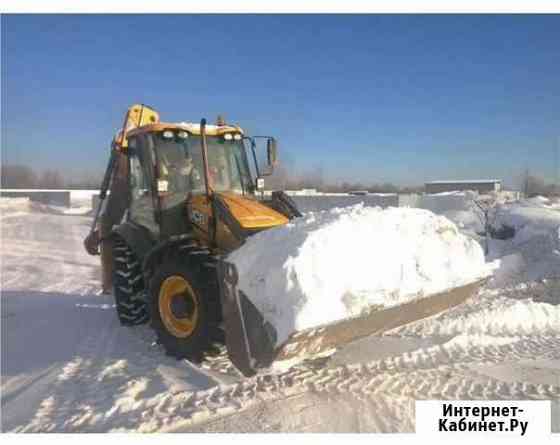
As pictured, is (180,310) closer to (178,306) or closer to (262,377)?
(178,306)

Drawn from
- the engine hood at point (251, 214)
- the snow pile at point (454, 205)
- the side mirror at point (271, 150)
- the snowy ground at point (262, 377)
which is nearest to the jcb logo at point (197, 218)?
the engine hood at point (251, 214)

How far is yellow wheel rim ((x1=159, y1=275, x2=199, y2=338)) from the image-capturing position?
4.51 meters

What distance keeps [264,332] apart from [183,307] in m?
1.19

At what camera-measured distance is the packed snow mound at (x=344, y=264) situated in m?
3.54

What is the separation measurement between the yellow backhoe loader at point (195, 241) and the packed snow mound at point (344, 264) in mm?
115

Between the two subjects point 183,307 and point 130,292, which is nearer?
point 183,307

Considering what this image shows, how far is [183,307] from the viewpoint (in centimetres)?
455

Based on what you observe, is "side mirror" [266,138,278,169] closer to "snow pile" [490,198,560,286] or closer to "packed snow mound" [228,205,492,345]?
"packed snow mound" [228,205,492,345]

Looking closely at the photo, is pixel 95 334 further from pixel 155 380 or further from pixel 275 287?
pixel 275 287

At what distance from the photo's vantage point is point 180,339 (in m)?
4.56

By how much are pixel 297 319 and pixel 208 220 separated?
1.87m

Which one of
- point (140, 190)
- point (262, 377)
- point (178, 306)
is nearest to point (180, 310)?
point (178, 306)

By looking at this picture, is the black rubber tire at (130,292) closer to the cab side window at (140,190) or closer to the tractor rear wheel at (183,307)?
the cab side window at (140,190)

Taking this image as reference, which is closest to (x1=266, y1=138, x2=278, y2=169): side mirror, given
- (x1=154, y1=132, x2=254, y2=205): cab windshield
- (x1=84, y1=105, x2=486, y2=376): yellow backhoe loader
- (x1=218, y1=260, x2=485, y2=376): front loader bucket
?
(x1=84, y1=105, x2=486, y2=376): yellow backhoe loader
